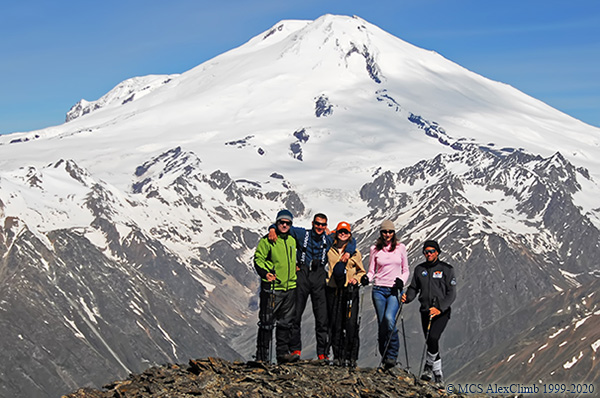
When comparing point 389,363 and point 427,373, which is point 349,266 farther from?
point 427,373

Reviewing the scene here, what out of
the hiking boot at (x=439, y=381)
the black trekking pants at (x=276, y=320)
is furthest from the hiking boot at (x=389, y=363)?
the black trekking pants at (x=276, y=320)

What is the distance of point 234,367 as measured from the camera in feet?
96.3

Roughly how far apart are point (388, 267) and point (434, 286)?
1930 mm

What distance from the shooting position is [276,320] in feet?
106

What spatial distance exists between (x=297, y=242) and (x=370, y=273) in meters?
2.41

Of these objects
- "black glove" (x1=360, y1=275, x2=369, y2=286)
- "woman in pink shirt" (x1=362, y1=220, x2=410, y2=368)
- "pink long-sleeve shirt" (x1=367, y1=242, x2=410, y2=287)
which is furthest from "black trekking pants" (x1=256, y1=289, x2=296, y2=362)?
"pink long-sleeve shirt" (x1=367, y1=242, x2=410, y2=287)

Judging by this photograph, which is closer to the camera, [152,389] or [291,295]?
[152,389]

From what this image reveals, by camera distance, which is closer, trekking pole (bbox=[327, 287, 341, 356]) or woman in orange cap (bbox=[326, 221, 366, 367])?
woman in orange cap (bbox=[326, 221, 366, 367])

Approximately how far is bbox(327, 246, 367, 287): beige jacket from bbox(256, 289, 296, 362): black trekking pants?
125 cm

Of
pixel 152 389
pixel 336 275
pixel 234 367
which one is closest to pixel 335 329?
pixel 336 275

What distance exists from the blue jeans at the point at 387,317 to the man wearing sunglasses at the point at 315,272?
1499 millimetres

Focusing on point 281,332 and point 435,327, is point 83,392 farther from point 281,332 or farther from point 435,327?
point 435,327

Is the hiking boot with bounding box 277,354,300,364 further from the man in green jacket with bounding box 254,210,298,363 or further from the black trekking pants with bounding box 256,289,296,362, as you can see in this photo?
the man in green jacket with bounding box 254,210,298,363

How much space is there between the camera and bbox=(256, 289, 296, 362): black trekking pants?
3197 cm
